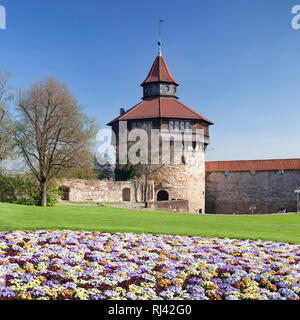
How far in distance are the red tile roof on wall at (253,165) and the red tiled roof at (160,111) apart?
19.5ft

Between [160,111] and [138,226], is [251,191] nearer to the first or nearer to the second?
[160,111]

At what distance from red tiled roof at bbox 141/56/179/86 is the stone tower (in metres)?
2.75

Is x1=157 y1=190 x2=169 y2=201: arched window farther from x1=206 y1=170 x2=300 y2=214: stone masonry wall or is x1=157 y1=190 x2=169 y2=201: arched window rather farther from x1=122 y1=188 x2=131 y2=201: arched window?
x1=206 y1=170 x2=300 y2=214: stone masonry wall

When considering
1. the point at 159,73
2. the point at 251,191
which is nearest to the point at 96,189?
the point at 159,73

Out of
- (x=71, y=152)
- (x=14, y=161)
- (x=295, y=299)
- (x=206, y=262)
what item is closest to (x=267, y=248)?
(x=206, y=262)

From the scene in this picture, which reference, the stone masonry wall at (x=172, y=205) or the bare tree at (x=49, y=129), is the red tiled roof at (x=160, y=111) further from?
the bare tree at (x=49, y=129)

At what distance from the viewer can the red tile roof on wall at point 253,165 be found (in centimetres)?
4603

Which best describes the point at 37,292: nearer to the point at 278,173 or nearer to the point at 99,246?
the point at 99,246

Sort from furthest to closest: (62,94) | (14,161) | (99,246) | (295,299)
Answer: (14,161)
(62,94)
(99,246)
(295,299)

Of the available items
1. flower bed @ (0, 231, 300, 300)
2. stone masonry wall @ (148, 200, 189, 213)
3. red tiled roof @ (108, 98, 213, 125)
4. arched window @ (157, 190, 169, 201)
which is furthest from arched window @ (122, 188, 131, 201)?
flower bed @ (0, 231, 300, 300)

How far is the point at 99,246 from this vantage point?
26.8ft

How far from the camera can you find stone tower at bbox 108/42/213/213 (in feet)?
138

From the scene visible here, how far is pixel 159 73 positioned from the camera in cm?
4744
